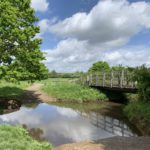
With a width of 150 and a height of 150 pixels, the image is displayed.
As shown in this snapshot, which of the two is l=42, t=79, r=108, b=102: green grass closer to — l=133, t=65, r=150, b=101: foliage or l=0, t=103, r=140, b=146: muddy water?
l=0, t=103, r=140, b=146: muddy water

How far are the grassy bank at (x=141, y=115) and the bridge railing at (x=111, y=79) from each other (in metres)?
2.98

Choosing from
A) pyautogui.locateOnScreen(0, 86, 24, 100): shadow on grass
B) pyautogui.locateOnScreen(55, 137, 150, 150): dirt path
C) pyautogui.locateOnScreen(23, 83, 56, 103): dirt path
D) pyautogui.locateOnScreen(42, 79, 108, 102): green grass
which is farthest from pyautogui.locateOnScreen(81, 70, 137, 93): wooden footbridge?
pyautogui.locateOnScreen(55, 137, 150, 150): dirt path

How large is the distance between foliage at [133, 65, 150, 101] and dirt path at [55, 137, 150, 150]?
892cm

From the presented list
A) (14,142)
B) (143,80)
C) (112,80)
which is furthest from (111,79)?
(14,142)

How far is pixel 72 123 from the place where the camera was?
21484 millimetres

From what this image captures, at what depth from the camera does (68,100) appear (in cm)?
3416

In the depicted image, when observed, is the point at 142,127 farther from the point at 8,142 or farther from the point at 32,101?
the point at 32,101

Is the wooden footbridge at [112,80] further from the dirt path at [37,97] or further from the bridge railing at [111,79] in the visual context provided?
the dirt path at [37,97]

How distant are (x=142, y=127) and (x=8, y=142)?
9991 millimetres

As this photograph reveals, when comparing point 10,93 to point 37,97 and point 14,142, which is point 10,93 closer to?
point 37,97

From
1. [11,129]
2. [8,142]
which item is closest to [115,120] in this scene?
[11,129]

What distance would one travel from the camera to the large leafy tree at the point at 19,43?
86.6ft

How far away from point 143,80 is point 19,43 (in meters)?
11.7

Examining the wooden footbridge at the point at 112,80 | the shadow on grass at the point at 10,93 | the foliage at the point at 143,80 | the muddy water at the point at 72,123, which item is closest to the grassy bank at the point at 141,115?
the muddy water at the point at 72,123
